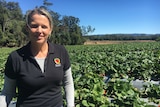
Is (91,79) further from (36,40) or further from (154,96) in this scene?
(36,40)

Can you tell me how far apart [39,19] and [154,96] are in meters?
3.46

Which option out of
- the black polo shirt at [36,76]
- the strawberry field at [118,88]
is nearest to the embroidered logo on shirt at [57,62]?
the black polo shirt at [36,76]

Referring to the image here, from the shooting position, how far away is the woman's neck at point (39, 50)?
220cm

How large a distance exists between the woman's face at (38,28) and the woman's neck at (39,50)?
5 centimetres

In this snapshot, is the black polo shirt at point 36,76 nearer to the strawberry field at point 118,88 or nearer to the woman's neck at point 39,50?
the woman's neck at point 39,50

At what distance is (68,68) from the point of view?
7.70 ft


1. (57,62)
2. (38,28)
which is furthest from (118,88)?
(38,28)

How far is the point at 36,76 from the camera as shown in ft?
7.04

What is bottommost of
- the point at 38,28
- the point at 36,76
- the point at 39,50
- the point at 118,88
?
the point at 118,88

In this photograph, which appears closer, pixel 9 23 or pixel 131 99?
pixel 131 99

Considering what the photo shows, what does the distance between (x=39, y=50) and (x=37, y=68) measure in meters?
0.15

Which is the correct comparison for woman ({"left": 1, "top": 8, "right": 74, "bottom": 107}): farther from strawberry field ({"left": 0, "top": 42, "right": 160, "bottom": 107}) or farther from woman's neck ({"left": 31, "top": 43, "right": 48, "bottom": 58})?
strawberry field ({"left": 0, "top": 42, "right": 160, "bottom": 107})

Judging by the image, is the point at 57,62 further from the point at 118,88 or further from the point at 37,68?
the point at 118,88

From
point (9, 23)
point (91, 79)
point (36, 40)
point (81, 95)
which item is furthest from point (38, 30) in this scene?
point (9, 23)
